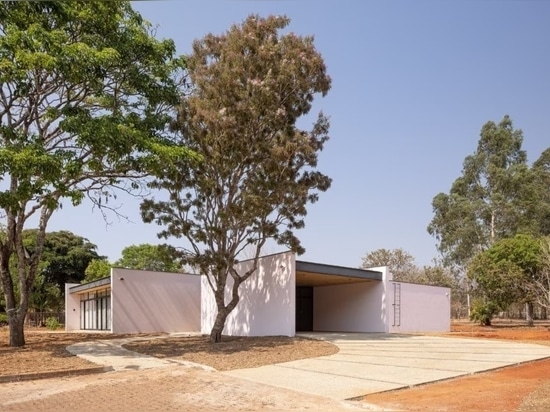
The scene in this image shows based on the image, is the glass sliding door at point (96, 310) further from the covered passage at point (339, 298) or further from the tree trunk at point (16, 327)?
the tree trunk at point (16, 327)

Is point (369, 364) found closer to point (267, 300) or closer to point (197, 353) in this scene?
point (197, 353)

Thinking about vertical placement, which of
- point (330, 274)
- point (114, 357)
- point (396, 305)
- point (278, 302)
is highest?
point (330, 274)

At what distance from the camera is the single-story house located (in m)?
23.2

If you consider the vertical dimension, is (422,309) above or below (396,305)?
below

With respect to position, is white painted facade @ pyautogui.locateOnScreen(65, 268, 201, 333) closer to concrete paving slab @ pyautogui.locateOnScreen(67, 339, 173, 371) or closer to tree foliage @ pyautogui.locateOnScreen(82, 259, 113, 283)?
concrete paving slab @ pyautogui.locateOnScreen(67, 339, 173, 371)

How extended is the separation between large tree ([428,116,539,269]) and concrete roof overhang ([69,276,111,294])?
29.5 m

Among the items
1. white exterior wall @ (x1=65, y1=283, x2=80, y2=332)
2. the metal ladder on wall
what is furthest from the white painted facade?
the metal ladder on wall

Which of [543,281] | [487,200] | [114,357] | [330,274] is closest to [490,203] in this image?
[487,200]

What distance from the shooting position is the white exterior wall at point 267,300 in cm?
2212

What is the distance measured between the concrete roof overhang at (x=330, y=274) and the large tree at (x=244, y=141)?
3218 mm

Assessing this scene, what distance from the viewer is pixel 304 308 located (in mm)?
31891

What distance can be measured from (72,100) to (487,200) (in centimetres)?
3919

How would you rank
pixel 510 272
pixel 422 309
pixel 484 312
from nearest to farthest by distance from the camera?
pixel 422 309, pixel 510 272, pixel 484 312

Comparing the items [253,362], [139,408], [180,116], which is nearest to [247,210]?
[180,116]
